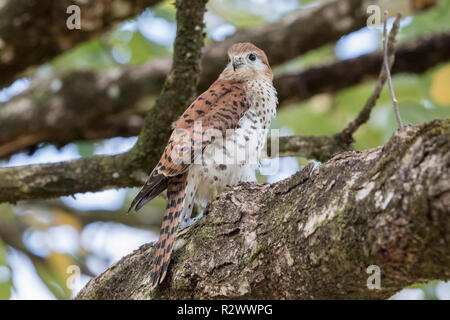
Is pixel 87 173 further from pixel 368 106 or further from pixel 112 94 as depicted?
pixel 368 106

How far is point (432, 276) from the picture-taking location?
215 centimetres

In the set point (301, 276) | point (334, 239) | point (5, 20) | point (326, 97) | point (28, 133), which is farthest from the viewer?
point (326, 97)

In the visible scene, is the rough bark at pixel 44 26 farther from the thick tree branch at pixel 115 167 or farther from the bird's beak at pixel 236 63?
the thick tree branch at pixel 115 167

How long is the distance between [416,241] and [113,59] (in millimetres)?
6326

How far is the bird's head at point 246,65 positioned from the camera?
5.09 m

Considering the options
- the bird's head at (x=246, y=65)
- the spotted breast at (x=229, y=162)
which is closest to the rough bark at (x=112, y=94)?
the bird's head at (x=246, y=65)

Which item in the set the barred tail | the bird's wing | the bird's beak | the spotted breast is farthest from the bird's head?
the barred tail

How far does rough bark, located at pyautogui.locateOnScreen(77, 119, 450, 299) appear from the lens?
79.4 inches

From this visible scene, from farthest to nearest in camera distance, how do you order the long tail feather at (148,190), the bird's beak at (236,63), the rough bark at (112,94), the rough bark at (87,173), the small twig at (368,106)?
1. the rough bark at (112,94)
2. the bird's beak at (236,63)
3. the rough bark at (87,173)
4. the small twig at (368,106)
5. the long tail feather at (148,190)

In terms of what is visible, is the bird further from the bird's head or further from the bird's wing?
the bird's head

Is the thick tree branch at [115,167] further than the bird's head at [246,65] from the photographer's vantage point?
No

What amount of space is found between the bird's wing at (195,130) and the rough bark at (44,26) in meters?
1.60

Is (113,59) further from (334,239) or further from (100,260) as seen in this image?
(334,239)
